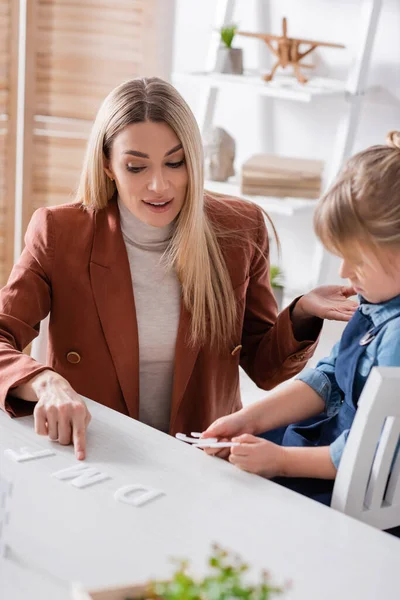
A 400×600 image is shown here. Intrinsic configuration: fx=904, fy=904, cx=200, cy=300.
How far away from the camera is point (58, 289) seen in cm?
181

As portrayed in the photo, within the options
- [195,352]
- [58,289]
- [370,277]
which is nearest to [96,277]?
[58,289]

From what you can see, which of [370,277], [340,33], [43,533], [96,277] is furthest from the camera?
[340,33]

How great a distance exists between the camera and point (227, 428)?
1.49m

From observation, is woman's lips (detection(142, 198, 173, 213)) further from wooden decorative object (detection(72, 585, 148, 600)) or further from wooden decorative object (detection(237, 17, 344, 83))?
wooden decorative object (detection(237, 17, 344, 83))

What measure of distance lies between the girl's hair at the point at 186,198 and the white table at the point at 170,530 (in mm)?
507

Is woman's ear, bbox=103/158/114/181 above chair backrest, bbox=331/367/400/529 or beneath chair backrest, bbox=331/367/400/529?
above

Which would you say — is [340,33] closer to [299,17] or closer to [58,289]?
[299,17]

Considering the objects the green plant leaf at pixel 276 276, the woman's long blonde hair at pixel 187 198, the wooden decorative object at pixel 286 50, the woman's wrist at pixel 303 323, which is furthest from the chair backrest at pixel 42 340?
the wooden decorative object at pixel 286 50

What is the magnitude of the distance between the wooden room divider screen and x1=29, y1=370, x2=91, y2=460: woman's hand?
215 centimetres

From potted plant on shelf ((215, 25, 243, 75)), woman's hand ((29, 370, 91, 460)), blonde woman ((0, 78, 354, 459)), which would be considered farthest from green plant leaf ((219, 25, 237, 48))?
woman's hand ((29, 370, 91, 460))

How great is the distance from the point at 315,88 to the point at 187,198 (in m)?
1.27

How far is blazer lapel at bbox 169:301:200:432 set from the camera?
182 centimetres

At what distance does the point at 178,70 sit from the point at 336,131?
2.46 ft

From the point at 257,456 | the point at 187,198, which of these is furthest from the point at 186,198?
the point at 257,456
